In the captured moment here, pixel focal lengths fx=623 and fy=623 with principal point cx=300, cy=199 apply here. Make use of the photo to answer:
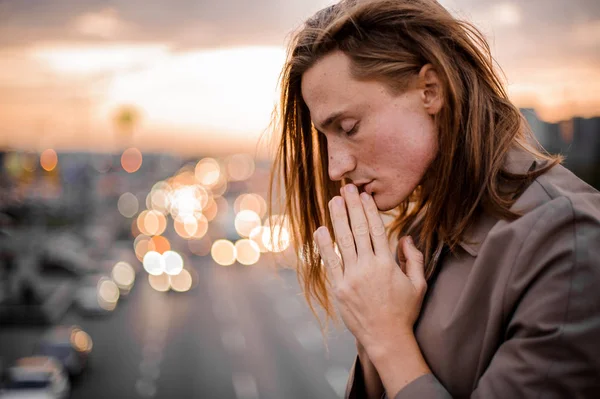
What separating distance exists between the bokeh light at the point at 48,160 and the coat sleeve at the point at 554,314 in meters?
54.0

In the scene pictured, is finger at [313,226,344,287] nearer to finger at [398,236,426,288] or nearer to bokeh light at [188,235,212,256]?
finger at [398,236,426,288]

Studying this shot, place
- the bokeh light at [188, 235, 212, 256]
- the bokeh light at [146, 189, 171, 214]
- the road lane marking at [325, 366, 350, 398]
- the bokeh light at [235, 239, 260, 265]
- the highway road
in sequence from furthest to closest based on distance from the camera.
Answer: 1. the bokeh light at [146, 189, 171, 214]
2. the bokeh light at [188, 235, 212, 256]
3. the bokeh light at [235, 239, 260, 265]
4. the road lane marking at [325, 366, 350, 398]
5. the highway road

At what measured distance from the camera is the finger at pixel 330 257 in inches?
54.5

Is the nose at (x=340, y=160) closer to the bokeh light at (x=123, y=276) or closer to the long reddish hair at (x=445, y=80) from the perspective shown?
the long reddish hair at (x=445, y=80)

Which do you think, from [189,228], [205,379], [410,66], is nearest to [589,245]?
[410,66]

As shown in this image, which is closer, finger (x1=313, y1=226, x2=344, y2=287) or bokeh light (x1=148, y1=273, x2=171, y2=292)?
finger (x1=313, y1=226, x2=344, y2=287)

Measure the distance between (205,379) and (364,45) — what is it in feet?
106

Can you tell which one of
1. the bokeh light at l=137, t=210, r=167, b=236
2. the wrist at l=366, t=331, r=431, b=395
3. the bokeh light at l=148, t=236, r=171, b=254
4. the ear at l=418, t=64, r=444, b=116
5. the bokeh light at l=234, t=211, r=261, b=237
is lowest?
the bokeh light at l=137, t=210, r=167, b=236

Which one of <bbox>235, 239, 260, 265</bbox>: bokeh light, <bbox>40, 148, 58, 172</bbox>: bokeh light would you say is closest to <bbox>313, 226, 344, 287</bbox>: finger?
<bbox>40, 148, 58, 172</bbox>: bokeh light

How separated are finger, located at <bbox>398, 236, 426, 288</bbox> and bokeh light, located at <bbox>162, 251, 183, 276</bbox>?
51556 mm

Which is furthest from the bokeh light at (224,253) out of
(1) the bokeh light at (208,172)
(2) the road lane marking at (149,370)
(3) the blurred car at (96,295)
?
(1) the bokeh light at (208,172)

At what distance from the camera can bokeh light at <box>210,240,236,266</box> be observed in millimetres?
65812

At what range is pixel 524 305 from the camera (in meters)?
1.08

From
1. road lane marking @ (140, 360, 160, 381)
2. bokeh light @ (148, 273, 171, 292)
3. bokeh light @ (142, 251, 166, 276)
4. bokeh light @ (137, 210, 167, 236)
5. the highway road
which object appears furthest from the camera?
bokeh light @ (137, 210, 167, 236)
